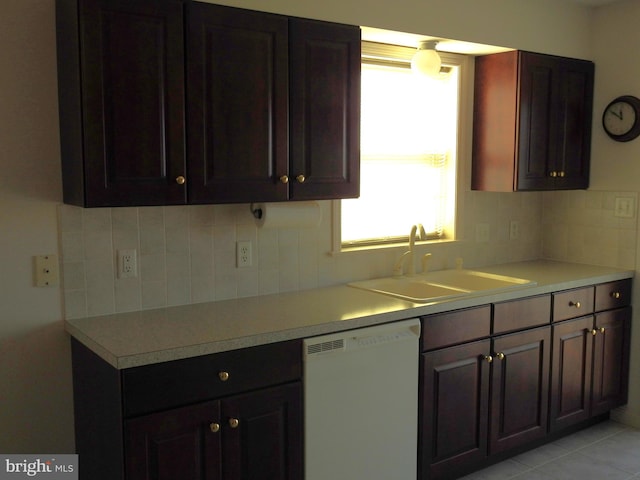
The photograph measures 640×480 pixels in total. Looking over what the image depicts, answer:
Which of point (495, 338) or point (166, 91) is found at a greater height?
point (166, 91)

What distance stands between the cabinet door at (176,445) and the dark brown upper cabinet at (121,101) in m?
0.74

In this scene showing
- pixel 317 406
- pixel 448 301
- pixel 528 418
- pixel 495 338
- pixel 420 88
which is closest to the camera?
pixel 317 406

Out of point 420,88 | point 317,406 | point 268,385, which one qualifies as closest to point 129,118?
point 268,385

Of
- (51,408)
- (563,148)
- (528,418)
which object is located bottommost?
(528,418)

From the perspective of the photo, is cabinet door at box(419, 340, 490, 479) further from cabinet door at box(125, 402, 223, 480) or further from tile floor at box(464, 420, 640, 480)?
cabinet door at box(125, 402, 223, 480)

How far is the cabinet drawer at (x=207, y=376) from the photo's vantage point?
205 cm

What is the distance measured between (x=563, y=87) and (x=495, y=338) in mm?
1529

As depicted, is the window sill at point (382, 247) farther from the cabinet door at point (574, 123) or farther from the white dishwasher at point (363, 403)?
the cabinet door at point (574, 123)

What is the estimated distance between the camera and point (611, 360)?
146 inches

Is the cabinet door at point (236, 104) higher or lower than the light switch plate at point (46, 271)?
higher

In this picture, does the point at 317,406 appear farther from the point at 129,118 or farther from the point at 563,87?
the point at 563,87

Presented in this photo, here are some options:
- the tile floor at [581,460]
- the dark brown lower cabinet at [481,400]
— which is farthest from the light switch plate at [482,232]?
the tile floor at [581,460]

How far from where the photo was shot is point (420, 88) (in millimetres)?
3521

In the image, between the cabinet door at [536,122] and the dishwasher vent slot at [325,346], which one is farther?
the cabinet door at [536,122]
